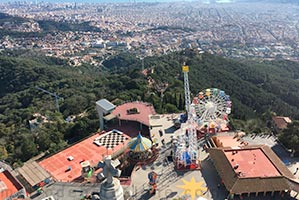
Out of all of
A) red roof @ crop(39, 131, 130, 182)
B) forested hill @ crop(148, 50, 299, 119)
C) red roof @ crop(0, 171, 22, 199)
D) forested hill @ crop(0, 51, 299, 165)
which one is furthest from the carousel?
forested hill @ crop(148, 50, 299, 119)

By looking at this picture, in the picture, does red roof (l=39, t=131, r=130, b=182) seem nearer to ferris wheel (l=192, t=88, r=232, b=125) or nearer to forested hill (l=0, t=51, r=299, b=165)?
forested hill (l=0, t=51, r=299, b=165)

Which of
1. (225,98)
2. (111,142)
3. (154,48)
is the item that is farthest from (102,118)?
(154,48)

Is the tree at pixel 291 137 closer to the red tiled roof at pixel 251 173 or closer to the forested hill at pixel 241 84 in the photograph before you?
the red tiled roof at pixel 251 173

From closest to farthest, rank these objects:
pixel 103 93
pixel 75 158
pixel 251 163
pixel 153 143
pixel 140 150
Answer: pixel 251 163
pixel 140 150
pixel 75 158
pixel 153 143
pixel 103 93

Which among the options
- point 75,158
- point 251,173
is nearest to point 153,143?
point 75,158

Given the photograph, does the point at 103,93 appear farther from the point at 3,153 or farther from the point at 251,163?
the point at 251,163

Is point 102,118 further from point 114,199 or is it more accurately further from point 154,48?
point 154,48

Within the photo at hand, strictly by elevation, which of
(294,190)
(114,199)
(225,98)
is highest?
(114,199)
